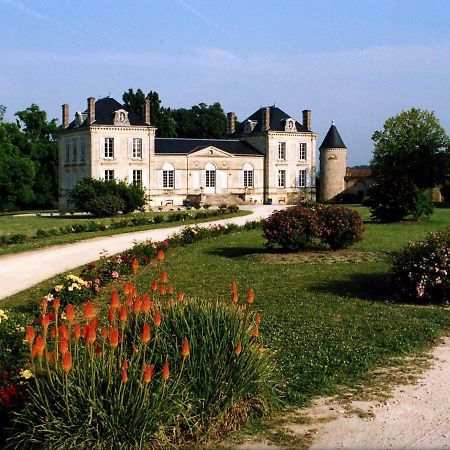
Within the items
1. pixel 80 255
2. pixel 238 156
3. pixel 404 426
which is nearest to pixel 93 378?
pixel 404 426

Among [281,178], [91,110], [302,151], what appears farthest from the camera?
[302,151]

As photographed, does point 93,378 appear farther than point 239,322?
No

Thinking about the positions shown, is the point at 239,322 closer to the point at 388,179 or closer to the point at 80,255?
the point at 80,255

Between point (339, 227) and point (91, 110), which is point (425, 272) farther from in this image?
point (91, 110)

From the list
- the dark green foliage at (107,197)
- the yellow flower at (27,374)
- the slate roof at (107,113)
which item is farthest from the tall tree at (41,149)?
the yellow flower at (27,374)

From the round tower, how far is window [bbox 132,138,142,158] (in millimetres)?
16517

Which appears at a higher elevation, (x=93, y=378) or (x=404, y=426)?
(x=93, y=378)

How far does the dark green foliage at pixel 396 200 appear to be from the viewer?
92.5 feet

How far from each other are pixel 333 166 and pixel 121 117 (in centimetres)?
1850

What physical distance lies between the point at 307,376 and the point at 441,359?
71.0 inches

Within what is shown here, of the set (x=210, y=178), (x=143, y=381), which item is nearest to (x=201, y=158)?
(x=210, y=178)

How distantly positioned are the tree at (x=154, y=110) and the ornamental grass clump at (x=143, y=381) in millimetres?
61619

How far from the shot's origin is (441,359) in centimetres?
820

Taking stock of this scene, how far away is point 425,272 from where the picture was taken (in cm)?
1134
